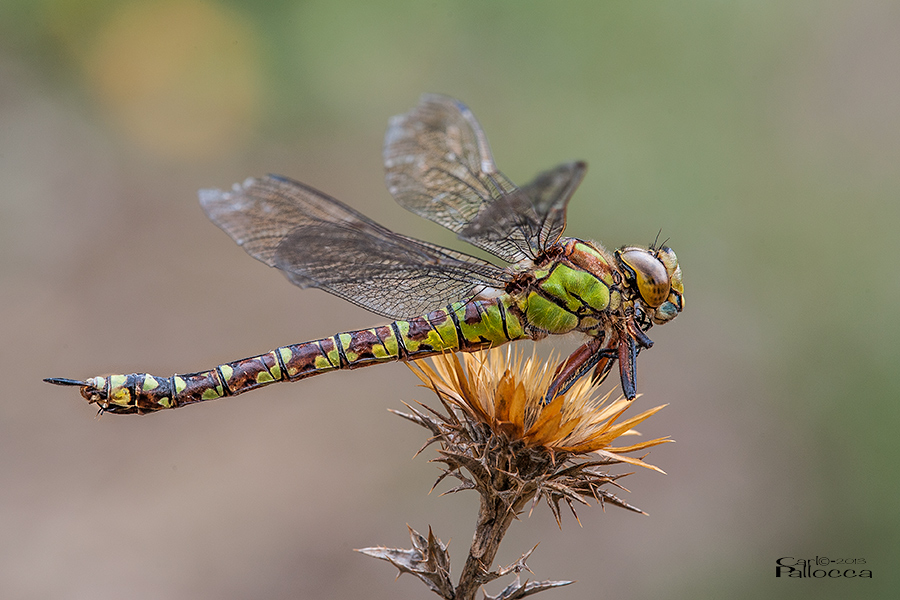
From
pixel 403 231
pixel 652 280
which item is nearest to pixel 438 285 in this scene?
pixel 652 280

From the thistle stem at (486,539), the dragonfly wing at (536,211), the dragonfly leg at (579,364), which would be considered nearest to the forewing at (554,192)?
the dragonfly wing at (536,211)

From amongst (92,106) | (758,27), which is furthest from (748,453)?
(92,106)

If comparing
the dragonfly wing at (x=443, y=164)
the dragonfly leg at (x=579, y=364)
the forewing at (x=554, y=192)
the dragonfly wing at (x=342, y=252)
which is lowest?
the dragonfly leg at (x=579, y=364)

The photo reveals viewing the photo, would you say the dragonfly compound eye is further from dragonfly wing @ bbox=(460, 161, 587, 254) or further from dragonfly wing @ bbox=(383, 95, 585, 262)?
dragonfly wing @ bbox=(383, 95, 585, 262)

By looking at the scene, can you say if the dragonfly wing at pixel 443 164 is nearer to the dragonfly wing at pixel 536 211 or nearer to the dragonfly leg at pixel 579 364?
the dragonfly wing at pixel 536 211

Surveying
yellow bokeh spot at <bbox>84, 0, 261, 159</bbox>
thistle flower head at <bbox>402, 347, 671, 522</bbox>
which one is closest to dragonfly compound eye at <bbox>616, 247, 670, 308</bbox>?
thistle flower head at <bbox>402, 347, 671, 522</bbox>
